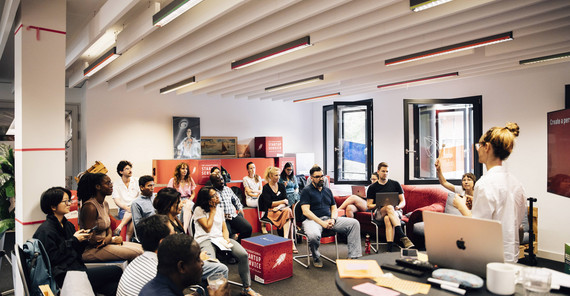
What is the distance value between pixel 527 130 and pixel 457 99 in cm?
123

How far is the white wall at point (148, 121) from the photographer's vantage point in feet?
26.6

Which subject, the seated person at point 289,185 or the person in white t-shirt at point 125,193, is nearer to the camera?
the person in white t-shirt at point 125,193

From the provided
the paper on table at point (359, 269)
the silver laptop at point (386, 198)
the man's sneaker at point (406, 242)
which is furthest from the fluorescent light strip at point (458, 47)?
the paper on table at point (359, 269)

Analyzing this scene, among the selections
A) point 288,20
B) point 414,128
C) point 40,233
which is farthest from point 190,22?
point 414,128

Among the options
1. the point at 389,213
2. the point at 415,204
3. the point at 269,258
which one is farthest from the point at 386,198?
the point at 269,258

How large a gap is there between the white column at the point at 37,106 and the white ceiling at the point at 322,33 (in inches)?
24.9

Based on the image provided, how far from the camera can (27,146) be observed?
3486mm

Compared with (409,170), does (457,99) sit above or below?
above

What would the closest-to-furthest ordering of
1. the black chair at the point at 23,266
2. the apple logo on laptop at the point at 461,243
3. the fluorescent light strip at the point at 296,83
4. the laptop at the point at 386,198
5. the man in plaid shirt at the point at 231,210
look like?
1. the apple logo on laptop at the point at 461,243
2. the black chair at the point at 23,266
3. the man in plaid shirt at the point at 231,210
4. the laptop at the point at 386,198
5. the fluorescent light strip at the point at 296,83

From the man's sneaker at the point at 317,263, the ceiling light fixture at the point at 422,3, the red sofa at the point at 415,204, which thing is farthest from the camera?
the red sofa at the point at 415,204

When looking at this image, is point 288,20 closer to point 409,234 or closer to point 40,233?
point 40,233

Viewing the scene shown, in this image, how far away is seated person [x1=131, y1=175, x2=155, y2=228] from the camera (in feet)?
14.5

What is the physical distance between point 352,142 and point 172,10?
234 inches

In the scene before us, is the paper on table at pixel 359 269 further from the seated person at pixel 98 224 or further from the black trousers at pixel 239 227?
the black trousers at pixel 239 227
